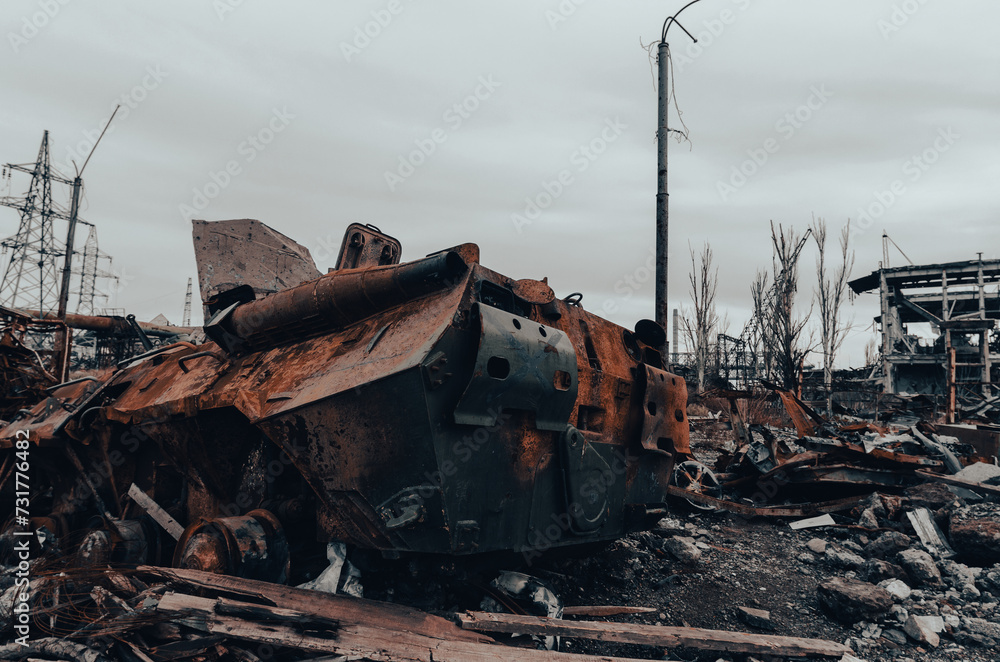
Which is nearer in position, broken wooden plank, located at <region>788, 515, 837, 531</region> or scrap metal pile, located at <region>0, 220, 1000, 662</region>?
scrap metal pile, located at <region>0, 220, 1000, 662</region>

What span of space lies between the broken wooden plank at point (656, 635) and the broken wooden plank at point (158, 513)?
7.62 ft

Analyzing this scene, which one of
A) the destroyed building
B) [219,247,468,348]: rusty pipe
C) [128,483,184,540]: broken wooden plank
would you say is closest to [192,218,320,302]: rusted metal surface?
[219,247,468,348]: rusty pipe

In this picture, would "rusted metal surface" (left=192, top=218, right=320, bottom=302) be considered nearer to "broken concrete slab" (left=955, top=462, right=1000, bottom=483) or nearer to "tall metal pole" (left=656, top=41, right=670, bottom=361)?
"tall metal pole" (left=656, top=41, right=670, bottom=361)

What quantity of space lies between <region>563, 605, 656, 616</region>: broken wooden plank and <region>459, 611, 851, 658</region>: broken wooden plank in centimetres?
54

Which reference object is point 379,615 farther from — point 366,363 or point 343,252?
point 343,252

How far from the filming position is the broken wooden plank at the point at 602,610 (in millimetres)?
4027

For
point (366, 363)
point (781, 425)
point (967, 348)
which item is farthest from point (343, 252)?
point (967, 348)

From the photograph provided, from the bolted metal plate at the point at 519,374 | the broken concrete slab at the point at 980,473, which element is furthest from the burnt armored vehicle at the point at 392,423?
the broken concrete slab at the point at 980,473

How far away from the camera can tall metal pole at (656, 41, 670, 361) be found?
320 inches

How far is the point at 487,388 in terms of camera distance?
127 inches

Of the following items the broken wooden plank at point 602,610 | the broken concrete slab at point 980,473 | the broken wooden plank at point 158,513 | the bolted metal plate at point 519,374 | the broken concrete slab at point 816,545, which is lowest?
the broken wooden plank at point 602,610

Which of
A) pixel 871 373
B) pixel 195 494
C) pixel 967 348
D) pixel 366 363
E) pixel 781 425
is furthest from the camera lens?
pixel 871 373

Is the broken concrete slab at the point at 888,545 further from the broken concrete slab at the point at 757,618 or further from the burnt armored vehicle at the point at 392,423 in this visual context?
the burnt armored vehicle at the point at 392,423

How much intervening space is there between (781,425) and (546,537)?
41.5 ft
